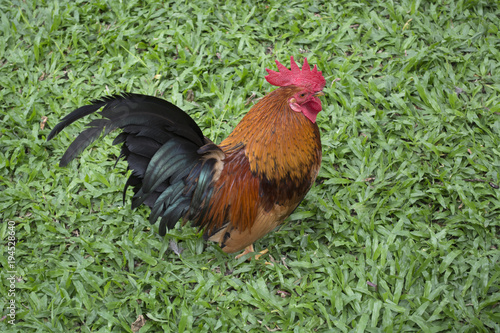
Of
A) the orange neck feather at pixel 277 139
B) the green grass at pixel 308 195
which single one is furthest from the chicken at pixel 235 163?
the green grass at pixel 308 195

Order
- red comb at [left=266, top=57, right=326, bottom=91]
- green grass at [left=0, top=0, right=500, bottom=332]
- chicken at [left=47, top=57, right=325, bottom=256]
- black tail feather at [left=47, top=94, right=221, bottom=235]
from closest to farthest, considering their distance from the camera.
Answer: black tail feather at [left=47, top=94, right=221, bottom=235] < chicken at [left=47, top=57, right=325, bottom=256] < red comb at [left=266, top=57, right=326, bottom=91] < green grass at [left=0, top=0, right=500, bottom=332]

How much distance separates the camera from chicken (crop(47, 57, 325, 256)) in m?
2.51

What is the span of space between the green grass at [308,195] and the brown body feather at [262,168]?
0.54 metres

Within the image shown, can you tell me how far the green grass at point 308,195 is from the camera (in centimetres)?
294

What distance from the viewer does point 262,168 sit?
2.73 meters

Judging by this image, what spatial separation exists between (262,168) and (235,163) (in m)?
0.18

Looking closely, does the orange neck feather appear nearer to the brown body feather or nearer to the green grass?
the brown body feather

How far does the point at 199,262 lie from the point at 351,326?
1.22 metres

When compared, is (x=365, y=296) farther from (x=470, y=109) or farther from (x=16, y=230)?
(x=16, y=230)

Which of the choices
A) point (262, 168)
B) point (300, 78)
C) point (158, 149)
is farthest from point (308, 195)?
point (158, 149)

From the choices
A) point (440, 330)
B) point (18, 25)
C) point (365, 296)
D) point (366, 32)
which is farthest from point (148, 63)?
point (440, 330)

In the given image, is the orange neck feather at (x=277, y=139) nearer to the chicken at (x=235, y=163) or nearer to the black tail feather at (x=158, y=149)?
the chicken at (x=235, y=163)

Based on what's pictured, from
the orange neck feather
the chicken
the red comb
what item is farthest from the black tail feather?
the red comb

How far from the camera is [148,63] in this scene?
4.31 metres
